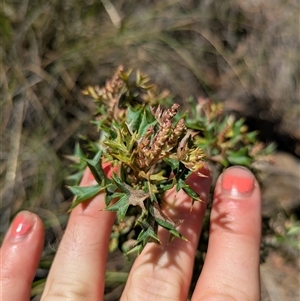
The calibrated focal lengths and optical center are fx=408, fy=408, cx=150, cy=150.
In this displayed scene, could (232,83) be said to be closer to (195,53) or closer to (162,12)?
(195,53)

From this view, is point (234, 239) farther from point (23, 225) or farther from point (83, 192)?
point (23, 225)

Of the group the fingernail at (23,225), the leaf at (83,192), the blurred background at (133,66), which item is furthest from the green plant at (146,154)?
the blurred background at (133,66)

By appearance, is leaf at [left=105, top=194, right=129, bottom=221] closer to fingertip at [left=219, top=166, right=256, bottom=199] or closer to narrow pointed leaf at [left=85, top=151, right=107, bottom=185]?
narrow pointed leaf at [left=85, top=151, right=107, bottom=185]

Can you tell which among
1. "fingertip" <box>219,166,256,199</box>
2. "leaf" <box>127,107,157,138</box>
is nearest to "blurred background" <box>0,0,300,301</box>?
"fingertip" <box>219,166,256,199</box>

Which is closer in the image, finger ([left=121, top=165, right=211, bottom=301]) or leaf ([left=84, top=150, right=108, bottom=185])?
leaf ([left=84, top=150, right=108, bottom=185])

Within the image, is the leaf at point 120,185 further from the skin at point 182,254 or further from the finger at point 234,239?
the finger at point 234,239

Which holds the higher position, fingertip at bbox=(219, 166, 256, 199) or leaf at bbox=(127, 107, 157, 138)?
leaf at bbox=(127, 107, 157, 138)

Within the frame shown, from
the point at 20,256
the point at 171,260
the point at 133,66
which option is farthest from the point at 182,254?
the point at 133,66
